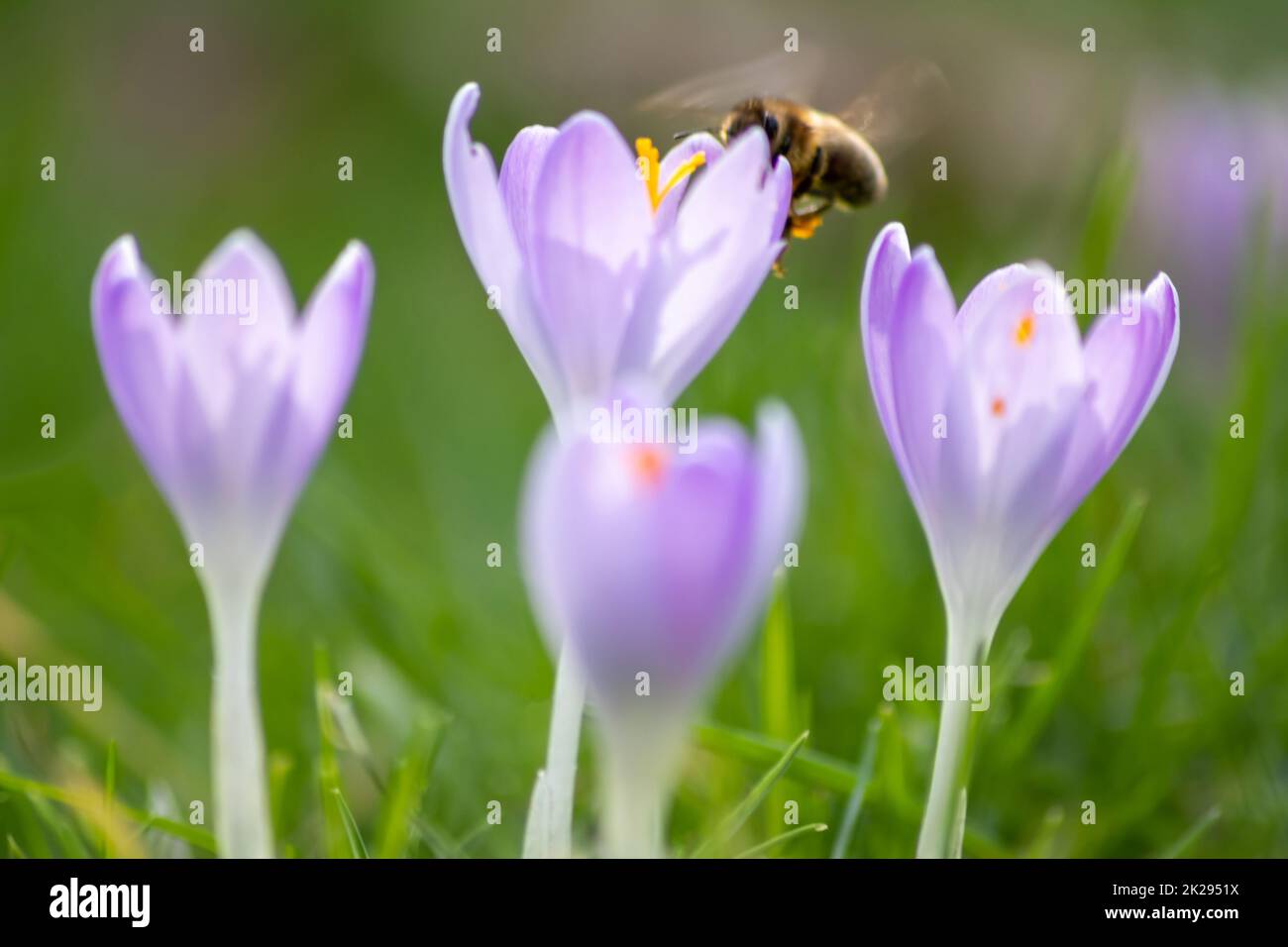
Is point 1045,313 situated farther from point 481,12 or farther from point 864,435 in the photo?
point 481,12

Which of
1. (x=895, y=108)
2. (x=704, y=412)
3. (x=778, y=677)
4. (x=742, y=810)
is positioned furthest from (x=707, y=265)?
(x=704, y=412)

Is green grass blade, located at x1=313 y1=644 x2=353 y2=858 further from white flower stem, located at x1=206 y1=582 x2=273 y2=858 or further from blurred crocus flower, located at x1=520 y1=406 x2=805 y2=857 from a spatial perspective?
blurred crocus flower, located at x1=520 y1=406 x2=805 y2=857

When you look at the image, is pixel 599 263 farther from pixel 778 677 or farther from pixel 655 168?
pixel 778 677

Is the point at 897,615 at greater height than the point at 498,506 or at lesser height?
lesser

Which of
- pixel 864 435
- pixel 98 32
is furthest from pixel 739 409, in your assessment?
pixel 98 32
